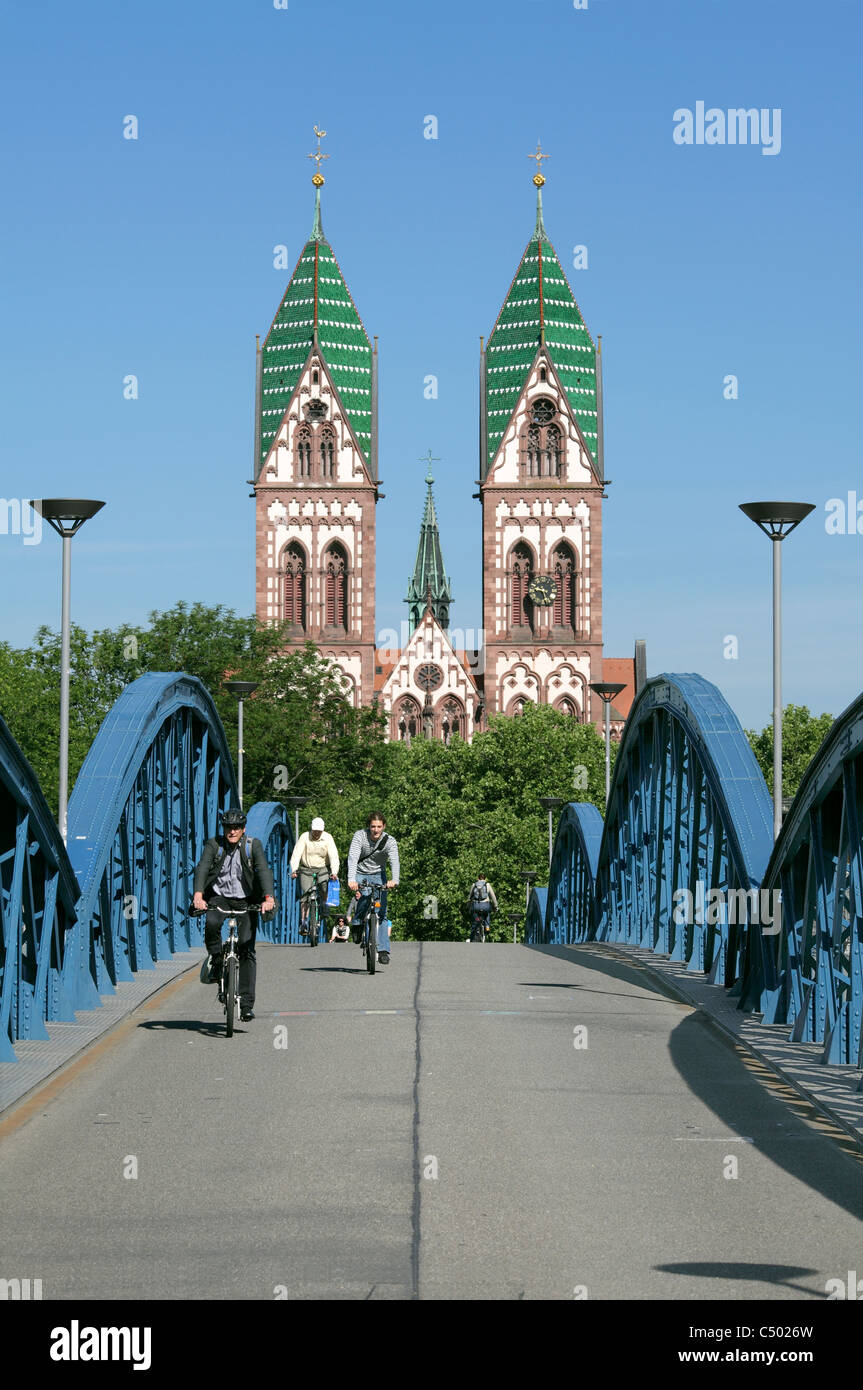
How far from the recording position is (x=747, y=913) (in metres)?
15.5

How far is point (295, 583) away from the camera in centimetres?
10000

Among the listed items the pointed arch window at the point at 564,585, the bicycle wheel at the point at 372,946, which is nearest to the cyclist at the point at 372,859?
the bicycle wheel at the point at 372,946

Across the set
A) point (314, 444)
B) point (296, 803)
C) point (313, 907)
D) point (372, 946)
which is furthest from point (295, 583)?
point (372, 946)

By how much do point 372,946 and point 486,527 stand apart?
81.9 meters

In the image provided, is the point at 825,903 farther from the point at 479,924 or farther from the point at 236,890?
the point at 479,924

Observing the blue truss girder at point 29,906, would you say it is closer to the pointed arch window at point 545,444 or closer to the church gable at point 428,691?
the church gable at point 428,691

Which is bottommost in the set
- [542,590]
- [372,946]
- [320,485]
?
[372,946]

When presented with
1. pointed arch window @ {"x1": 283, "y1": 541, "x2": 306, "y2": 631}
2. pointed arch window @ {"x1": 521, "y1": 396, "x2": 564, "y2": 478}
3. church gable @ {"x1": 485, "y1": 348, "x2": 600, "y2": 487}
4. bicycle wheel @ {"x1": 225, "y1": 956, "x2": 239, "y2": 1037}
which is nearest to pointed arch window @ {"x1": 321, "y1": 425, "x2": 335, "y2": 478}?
pointed arch window @ {"x1": 283, "y1": 541, "x2": 306, "y2": 631}

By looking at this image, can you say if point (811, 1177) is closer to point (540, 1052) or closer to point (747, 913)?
point (540, 1052)

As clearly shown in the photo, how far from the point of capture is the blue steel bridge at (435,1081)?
7129 mm

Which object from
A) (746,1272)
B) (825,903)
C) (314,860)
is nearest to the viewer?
(746,1272)
